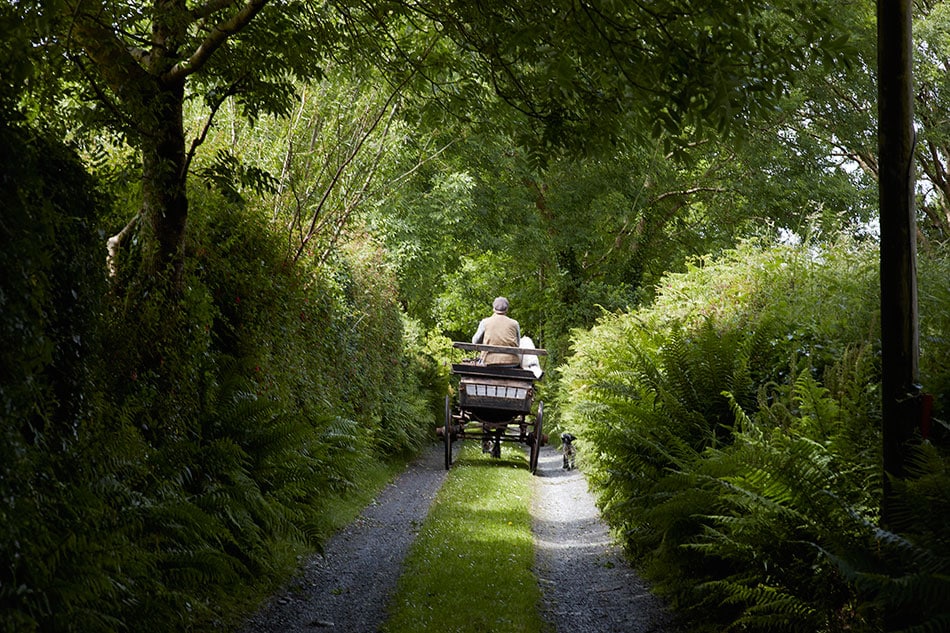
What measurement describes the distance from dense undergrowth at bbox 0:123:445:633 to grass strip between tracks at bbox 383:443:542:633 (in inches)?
42.6

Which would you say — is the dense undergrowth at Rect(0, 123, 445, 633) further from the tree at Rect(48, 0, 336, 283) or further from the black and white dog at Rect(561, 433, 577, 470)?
the black and white dog at Rect(561, 433, 577, 470)

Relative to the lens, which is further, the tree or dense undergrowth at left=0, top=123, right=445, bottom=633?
the tree

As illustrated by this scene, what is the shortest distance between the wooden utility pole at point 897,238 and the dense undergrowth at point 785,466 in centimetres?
21

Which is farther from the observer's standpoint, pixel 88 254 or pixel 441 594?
pixel 441 594

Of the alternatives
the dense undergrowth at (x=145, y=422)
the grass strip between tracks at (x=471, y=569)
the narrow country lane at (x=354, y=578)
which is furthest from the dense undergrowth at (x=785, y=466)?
the dense undergrowth at (x=145, y=422)

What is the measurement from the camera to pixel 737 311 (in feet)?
35.5

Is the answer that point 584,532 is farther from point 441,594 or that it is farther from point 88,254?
point 88,254

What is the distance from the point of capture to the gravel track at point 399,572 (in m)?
6.85

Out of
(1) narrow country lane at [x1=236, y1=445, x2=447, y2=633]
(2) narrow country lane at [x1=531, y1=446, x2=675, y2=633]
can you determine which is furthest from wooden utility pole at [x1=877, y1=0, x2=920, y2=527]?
(1) narrow country lane at [x1=236, y1=445, x2=447, y2=633]

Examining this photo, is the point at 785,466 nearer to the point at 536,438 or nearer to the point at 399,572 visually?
the point at 399,572

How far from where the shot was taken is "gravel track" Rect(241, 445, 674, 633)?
270 inches

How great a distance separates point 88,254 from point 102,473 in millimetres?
1255

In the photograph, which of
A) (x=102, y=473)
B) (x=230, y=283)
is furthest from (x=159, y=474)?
(x=230, y=283)

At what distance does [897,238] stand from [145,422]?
16.1 feet
